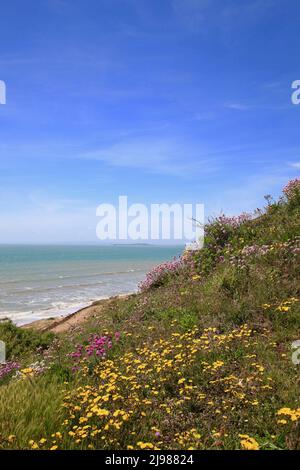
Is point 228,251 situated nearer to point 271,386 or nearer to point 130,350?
point 130,350

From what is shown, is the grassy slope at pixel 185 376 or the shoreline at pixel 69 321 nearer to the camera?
the grassy slope at pixel 185 376

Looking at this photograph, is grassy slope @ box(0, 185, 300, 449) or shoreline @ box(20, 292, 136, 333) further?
shoreline @ box(20, 292, 136, 333)

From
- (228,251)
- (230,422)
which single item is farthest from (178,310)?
(230,422)

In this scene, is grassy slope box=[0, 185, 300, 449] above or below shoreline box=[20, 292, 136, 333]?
above

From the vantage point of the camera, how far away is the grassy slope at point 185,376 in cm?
549

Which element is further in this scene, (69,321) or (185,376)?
(69,321)

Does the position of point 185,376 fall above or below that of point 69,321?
above

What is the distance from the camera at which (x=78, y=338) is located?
11609 mm

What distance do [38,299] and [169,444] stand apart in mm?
33273

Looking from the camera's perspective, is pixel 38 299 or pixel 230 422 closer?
pixel 230 422

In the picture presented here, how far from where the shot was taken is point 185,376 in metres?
7.32

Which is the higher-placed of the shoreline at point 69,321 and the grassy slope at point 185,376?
the grassy slope at point 185,376

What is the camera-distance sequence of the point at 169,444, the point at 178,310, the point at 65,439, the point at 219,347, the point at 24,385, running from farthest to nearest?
the point at 178,310
the point at 219,347
the point at 24,385
the point at 169,444
the point at 65,439

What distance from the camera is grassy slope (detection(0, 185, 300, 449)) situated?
18.0 feet
